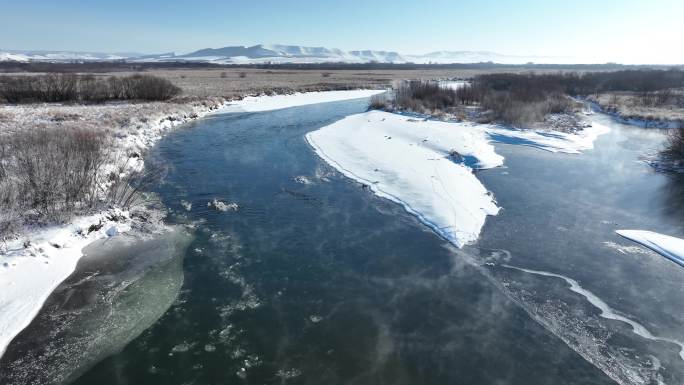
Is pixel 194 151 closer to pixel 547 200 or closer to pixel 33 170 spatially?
pixel 33 170

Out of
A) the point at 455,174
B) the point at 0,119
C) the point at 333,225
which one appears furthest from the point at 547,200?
the point at 0,119

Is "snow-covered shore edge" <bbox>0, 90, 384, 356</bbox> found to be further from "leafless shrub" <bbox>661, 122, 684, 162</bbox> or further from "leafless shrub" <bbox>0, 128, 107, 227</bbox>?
"leafless shrub" <bbox>661, 122, 684, 162</bbox>

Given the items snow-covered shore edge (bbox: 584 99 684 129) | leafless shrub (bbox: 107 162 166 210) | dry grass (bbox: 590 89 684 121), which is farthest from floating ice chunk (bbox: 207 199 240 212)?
dry grass (bbox: 590 89 684 121)

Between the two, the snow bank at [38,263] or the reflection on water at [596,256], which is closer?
the reflection on water at [596,256]

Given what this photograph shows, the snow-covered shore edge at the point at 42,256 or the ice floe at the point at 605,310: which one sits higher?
the snow-covered shore edge at the point at 42,256

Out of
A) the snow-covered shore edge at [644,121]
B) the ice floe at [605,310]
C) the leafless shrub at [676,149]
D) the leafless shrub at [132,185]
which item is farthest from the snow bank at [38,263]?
the snow-covered shore edge at [644,121]

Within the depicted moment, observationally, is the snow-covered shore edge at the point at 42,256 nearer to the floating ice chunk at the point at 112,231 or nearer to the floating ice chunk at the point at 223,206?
the floating ice chunk at the point at 112,231

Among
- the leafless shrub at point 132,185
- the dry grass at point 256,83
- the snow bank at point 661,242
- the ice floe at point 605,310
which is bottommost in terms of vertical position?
the ice floe at point 605,310
